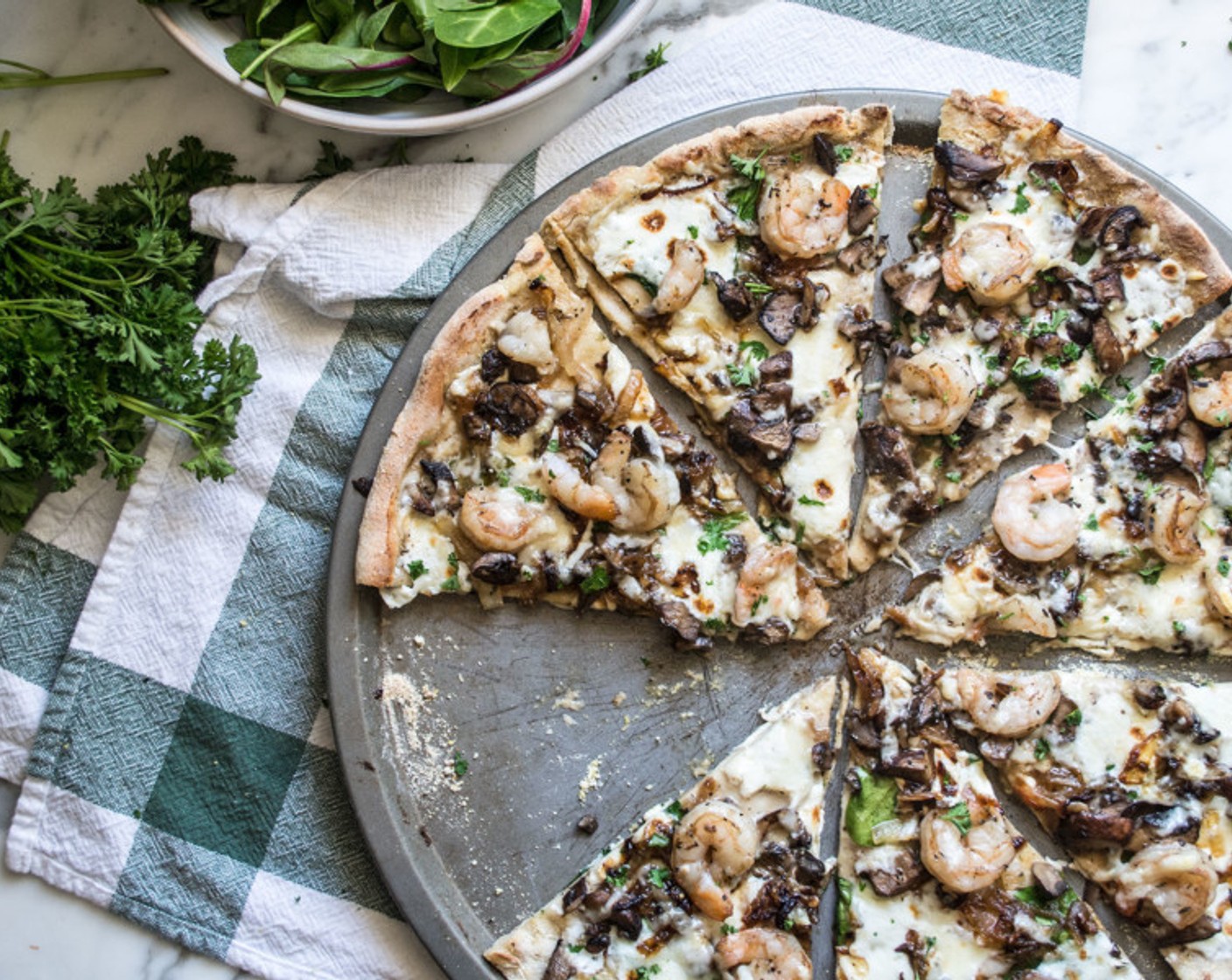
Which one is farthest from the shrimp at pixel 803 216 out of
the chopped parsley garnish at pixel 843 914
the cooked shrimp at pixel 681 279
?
the chopped parsley garnish at pixel 843 914

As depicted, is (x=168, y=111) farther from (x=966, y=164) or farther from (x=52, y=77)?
(x=966, y=164)

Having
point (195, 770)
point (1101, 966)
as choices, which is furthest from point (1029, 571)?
point (195, 770)

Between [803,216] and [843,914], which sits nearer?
[843,914]

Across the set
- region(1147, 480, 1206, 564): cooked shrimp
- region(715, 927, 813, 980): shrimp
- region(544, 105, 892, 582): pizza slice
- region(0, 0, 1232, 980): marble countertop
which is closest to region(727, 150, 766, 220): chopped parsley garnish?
region(544, 105, 892, 582): pizza slice

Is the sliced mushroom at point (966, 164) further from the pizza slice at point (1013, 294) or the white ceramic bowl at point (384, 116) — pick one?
the white ceramic bowl at point (384, 116)

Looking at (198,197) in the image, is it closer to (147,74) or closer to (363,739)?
(147,74)

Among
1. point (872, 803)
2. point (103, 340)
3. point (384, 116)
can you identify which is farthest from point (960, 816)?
point (103, 340)
